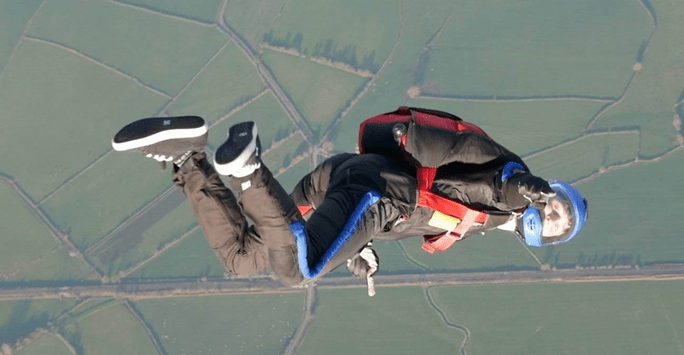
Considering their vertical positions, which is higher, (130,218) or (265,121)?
(265,121)

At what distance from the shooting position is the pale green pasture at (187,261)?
14078mm

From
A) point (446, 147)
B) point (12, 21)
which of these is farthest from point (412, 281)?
point (12, 21)

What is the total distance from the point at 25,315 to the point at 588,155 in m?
15.4

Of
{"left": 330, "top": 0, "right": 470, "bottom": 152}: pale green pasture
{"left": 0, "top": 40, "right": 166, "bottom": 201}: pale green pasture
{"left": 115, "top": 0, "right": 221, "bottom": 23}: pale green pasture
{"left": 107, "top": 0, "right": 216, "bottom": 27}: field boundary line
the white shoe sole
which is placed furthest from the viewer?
{"left": 115, "top": 0, "right": 221, "bottom": 23}: pale green pasture

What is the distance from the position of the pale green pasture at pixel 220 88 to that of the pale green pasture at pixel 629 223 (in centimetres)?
879

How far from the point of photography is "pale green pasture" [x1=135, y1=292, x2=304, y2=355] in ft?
45.3

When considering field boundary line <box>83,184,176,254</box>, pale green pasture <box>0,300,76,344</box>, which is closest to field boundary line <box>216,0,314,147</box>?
field boundary line <box>83,184,176,254</box>

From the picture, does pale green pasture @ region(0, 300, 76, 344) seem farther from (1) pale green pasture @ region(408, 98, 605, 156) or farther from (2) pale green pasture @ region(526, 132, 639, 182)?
(2) pale green pasture @ region(526, 132, 639, 182)

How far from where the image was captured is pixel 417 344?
45.6 feet

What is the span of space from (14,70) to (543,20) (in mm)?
15017

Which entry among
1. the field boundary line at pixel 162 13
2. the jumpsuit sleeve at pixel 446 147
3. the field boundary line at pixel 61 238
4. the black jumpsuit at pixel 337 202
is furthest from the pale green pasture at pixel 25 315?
Answer: the jumpsuit sleeve at pixel 446 147

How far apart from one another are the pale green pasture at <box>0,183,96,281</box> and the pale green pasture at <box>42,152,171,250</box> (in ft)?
1.61

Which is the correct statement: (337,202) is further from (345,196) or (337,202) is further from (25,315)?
(25,315)

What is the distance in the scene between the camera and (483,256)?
553 inches
